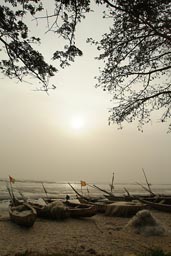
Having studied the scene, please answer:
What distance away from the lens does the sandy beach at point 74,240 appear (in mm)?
6082

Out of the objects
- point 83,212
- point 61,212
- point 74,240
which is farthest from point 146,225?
point 61,212

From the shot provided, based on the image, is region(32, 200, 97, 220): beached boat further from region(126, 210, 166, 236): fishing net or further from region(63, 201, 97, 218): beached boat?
region(126, 210, 166, 236): fishing net

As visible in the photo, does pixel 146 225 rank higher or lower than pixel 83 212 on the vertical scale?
lower

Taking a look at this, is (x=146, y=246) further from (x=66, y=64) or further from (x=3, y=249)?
(x=66, y=64)

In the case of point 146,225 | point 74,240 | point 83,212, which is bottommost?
point 74,240

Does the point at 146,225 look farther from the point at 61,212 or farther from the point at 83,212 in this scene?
the point at 61,212

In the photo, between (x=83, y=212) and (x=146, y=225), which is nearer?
(x=146, y=225)

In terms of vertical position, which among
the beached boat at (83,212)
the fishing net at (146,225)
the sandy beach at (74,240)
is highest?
the beached boat at (83,212)

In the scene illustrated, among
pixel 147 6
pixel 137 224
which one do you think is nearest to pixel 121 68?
pixel 147 6

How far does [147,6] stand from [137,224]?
741 centimetres

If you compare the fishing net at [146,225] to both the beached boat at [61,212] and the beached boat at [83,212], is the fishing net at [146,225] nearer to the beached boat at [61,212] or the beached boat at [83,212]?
the beached boat at [83,212]

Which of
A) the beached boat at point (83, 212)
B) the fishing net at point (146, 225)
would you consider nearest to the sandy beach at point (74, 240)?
the fishing net at point (146, 225)

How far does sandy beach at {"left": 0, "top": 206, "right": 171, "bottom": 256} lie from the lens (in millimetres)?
6082

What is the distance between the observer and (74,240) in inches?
289
